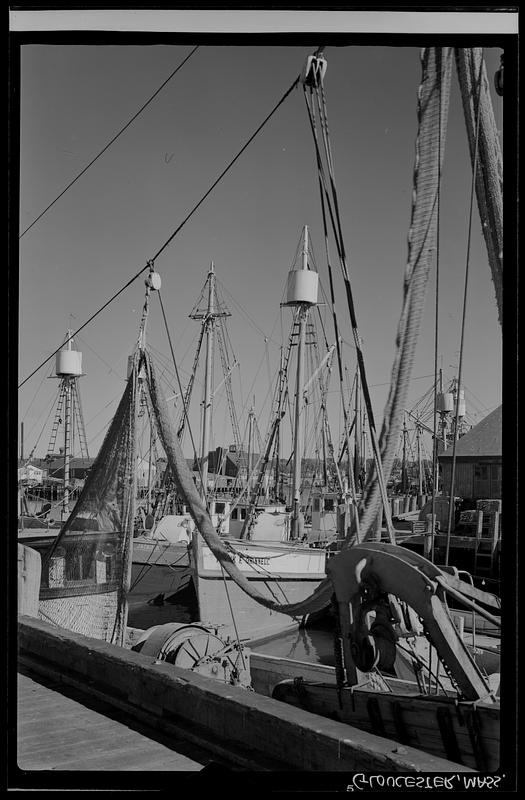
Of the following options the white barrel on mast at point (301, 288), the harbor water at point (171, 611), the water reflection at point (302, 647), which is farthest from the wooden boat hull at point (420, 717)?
the white barrel on mast at point (301, 288)

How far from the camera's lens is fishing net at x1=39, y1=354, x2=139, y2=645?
7.43m

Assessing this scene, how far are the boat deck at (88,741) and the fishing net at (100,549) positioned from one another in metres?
3.00

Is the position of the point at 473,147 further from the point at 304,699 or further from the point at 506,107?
the point at 304,699

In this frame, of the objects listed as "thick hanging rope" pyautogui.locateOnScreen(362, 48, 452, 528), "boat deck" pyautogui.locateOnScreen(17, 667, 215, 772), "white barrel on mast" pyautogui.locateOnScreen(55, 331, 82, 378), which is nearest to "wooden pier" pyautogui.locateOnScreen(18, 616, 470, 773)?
"boat deck" pyautogui.locateOnScreen(17, 667, 215, 772)

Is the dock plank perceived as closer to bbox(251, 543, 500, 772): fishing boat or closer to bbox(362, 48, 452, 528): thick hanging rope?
bbox(251, 543, 500, 772): fishing boat

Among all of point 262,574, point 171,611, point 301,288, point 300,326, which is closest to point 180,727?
point 262,574

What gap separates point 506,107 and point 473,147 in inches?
25.1

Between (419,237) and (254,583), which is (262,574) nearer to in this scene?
(254,583)

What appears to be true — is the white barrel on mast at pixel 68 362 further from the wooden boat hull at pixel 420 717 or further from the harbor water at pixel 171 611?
the harbor water at pixel 171 611

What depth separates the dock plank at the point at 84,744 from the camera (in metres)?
3.53
